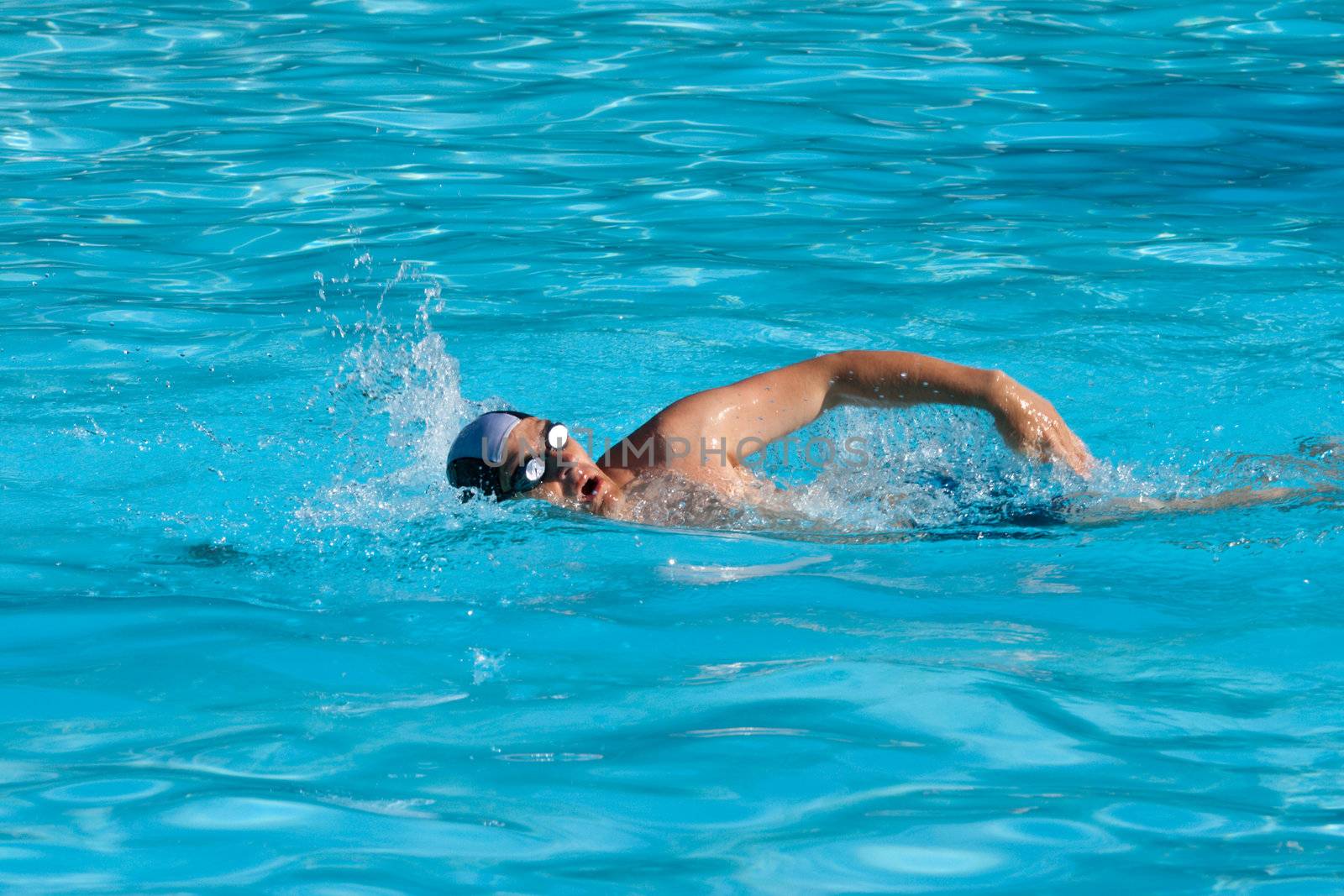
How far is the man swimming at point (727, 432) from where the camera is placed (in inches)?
182

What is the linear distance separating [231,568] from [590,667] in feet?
4.35

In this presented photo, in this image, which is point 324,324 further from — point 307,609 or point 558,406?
point 307,609

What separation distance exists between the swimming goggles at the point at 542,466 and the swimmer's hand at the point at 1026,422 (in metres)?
1.28

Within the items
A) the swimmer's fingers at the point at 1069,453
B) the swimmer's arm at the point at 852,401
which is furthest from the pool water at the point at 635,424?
the swimmer's arm at the point at 852,401

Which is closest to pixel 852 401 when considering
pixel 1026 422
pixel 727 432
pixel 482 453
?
pixel 727 432

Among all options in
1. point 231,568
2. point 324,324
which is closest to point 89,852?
point 231,568

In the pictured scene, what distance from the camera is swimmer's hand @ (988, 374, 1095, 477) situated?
457 centimetres

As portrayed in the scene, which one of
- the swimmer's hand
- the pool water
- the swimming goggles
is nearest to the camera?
the pool water

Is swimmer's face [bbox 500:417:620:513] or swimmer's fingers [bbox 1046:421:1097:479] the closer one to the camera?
swimmer's fingers [bbox 1046:421:1097:479]

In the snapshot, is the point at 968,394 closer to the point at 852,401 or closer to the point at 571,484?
the point at 852,401

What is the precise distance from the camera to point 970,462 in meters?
5.12

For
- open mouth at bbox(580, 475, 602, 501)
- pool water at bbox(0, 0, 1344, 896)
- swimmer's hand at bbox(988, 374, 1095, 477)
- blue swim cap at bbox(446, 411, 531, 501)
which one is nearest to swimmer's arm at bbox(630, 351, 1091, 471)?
swimmer's hand at bbox(988, 374, 1095, 477)

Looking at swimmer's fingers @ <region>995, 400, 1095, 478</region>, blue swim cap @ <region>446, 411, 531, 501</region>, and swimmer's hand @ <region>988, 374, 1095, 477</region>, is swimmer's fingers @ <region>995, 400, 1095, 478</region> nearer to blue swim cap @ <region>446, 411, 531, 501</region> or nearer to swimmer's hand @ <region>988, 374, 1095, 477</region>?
swimmer's hand @ <region>988, 374, 1095, 477</region>

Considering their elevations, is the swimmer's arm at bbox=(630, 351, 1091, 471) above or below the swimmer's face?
above
